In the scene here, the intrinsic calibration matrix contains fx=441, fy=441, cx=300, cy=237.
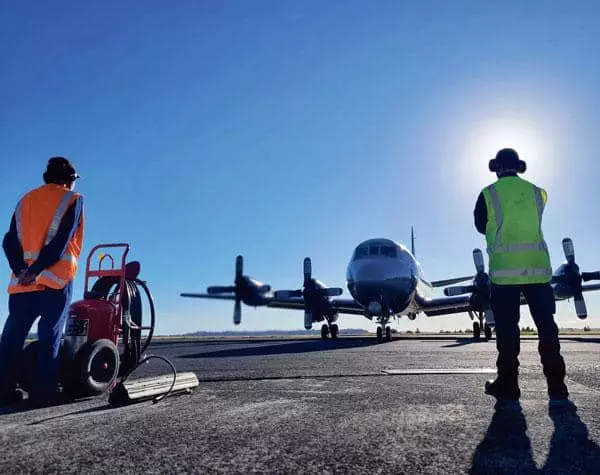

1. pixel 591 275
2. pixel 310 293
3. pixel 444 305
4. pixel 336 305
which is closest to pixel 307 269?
pixel 310 293

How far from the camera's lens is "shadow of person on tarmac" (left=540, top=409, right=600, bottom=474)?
1.94m

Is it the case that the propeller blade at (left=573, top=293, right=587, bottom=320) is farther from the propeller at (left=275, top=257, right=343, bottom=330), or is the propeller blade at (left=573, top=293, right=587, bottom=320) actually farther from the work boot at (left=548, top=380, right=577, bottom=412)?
the work boot at (left=548, top=380, right=577, bottom=412)

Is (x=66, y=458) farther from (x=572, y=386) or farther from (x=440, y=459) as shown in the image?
(x=572, y=386)

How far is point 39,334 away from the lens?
160 inches

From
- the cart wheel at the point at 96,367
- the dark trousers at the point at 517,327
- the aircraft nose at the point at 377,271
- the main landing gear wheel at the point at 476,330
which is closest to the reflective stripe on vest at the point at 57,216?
the cart wheel at the point at 96,367

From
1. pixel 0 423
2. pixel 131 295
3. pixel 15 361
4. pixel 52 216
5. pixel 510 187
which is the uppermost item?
pixel 510 187

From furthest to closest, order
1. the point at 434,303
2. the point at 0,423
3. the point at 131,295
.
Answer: the point at 434,303
the point at 131,295
the point at 0,423

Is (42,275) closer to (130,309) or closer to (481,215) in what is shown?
(130,309)

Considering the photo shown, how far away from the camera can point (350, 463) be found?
202 centimetres

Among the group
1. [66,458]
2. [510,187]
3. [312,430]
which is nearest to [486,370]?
[510,187]

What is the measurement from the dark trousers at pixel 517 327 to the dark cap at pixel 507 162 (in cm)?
128

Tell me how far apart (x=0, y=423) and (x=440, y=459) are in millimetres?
2945

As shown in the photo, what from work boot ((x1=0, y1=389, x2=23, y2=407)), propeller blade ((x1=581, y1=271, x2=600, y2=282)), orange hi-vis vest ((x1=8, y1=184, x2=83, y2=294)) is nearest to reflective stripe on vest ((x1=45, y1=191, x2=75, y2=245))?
orange hi-vis vest ((x1=8, y1=184, x2=83, y2=294))

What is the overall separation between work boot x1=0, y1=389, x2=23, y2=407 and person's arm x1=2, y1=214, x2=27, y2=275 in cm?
110
